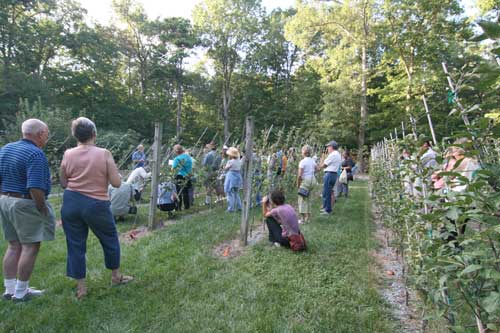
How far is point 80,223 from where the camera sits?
2732 mm

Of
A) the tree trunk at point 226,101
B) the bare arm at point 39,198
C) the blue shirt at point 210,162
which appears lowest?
the bare arm at point 39,198

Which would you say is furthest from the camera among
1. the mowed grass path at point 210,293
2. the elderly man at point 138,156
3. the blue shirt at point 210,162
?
the elderly man at point 138,156

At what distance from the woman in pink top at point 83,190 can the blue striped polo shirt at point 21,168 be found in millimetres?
175

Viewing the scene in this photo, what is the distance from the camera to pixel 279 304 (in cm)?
278

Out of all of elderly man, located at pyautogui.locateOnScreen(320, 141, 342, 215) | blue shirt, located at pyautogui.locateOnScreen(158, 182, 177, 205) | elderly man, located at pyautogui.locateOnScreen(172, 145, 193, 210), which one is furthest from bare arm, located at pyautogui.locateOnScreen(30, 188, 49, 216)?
elderly man, located at pyautogui.locateOnScreen(320, 141, 342, 215)

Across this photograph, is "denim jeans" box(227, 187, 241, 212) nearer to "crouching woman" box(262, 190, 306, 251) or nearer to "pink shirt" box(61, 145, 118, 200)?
"crouching woman" box(262, 190, 306, 251)

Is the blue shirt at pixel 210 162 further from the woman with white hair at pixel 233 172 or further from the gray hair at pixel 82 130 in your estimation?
the gray hair at pixel 82 130

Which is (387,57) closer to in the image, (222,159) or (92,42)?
(222,159)

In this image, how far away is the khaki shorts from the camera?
2.60 m

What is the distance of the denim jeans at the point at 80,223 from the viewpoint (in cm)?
267

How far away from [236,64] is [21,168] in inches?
1089

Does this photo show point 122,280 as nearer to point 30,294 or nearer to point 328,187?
point 30,294

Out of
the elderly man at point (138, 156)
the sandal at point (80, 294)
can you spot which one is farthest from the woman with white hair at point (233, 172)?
the sandal at point (80, 294)

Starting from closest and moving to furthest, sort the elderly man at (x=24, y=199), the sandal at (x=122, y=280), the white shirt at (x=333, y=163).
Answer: the elderly man at (x=24, y=199) < the sandal at (x=122, y=280) < the white shirt at (x=333, y=163)
